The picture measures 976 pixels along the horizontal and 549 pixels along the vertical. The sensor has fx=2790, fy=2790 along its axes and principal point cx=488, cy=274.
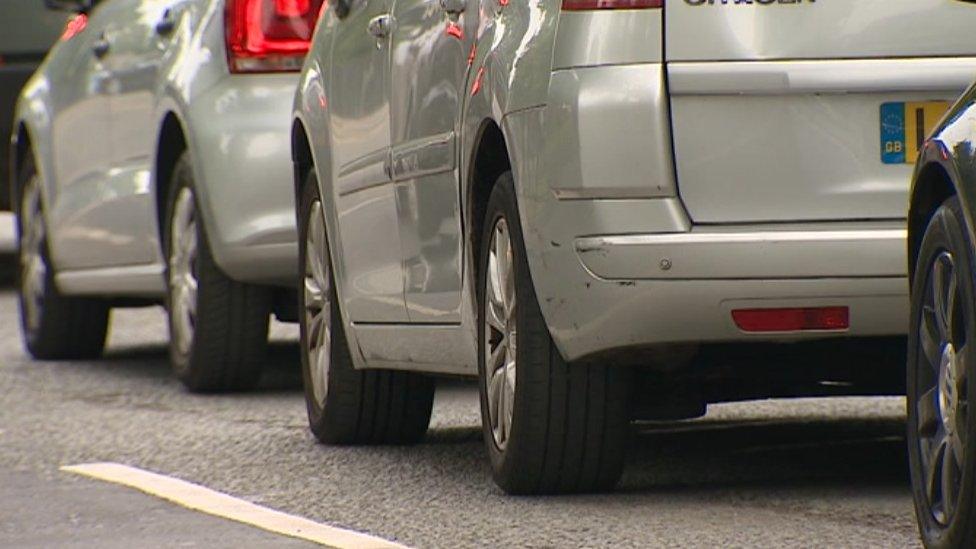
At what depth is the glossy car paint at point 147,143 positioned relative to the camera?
31.9 ft

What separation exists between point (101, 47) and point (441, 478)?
178 inches

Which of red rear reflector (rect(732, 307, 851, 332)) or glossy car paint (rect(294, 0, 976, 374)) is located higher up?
glossy car paint (rect(294, 0, 976, 374))

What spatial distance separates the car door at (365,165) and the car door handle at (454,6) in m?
0.59

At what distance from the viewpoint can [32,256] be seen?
41.3 feet

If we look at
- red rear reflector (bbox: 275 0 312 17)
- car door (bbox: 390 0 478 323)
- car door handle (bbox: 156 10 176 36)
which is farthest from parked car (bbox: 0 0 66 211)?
car door (bbox: 390 0 478 323)

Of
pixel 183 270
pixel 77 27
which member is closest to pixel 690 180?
pixel 183 270

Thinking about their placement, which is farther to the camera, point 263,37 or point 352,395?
point 263,37

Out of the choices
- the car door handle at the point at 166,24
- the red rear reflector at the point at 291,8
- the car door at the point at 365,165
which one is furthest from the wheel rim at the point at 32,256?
the car door at the point at 365,165

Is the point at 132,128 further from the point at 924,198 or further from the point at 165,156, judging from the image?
the point at 924,198

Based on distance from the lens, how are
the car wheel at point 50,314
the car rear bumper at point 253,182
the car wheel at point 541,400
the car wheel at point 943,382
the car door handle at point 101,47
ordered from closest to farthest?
the car wheel at point 943,382 < the car wheel at point 541,400 < the car rear bumper at point 253,182 < the car door handle at point 101,47 < the car wheel at point 50,314

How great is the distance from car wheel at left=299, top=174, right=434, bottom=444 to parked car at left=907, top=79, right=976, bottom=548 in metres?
3.03

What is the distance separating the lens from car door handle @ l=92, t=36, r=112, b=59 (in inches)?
444

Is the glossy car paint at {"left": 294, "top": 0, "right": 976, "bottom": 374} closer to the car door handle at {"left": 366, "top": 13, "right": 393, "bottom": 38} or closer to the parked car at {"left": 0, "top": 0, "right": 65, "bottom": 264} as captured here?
the car door handle at {"left": 366, "top": 13, "right": 393, "bottom": 38}

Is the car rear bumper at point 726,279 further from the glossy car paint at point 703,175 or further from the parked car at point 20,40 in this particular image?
the parked car at point 20,40
